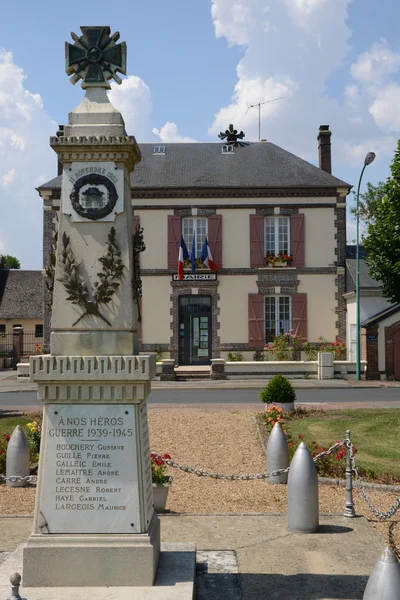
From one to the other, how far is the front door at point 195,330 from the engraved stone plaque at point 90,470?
71.9ft

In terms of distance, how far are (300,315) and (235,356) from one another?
3.16 metres

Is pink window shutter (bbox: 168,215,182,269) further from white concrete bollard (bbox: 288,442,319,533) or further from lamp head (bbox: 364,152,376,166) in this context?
white concrete bollard (bbox: 288,442,319,533)

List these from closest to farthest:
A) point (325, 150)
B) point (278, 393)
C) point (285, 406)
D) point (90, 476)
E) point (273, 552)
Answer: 1. point (90, 476)
2. point (273, 552)
3. point (278, 393)
4. point (285, 406)
5. point (325, 150)

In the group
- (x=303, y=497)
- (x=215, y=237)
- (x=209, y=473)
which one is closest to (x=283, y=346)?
(x=215, y=237)

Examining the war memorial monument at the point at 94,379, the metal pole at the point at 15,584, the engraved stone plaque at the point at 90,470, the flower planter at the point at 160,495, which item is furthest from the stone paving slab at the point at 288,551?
the metal pole at the point at 15,584

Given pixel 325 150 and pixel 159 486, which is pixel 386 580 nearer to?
pixel 159 486

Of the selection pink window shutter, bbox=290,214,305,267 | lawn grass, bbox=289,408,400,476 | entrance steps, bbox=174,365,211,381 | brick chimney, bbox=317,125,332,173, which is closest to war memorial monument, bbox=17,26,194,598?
lawn grass, bbox=289,408,400,476

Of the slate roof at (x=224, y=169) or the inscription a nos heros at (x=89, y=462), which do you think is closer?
the inscription a nos heros at (x=89, y=462)

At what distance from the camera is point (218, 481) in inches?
369

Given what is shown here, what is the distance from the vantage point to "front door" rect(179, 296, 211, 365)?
27.0 m

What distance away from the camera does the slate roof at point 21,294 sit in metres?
36.6

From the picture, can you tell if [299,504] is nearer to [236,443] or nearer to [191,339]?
[236,443]

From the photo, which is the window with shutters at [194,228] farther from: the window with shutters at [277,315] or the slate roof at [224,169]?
the window with shutters at [277,315]

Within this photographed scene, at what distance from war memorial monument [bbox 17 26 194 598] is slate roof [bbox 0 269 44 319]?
31.9 meters
